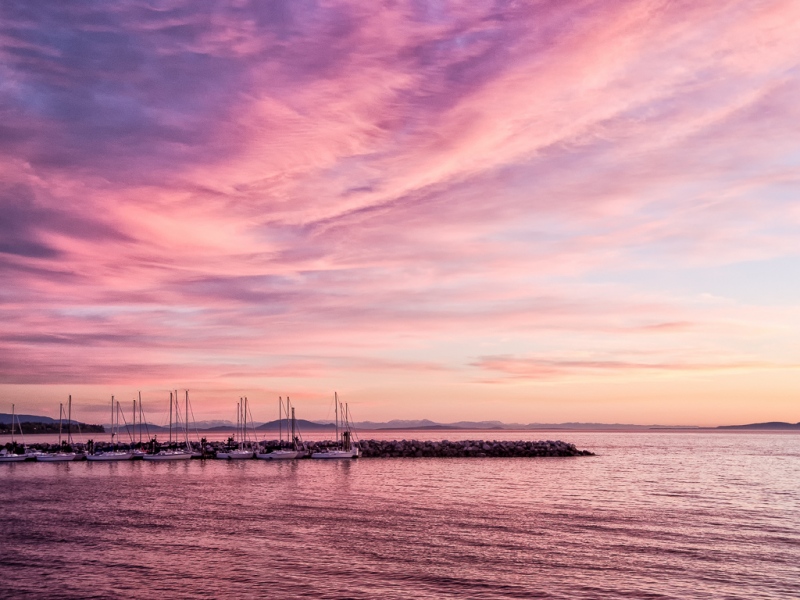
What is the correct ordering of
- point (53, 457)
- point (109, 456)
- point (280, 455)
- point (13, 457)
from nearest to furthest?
point (280, 455)
point (53, 457)
point (109, 456)
point (13, 457)

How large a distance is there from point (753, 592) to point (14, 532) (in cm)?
3820

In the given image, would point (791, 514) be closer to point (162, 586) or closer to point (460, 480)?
point (460, 480)

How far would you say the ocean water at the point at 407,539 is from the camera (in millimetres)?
27359

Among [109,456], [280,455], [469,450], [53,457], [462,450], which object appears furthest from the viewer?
[462,450]

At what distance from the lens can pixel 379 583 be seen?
27688 millimetres

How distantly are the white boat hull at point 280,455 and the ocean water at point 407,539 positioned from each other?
146 feet

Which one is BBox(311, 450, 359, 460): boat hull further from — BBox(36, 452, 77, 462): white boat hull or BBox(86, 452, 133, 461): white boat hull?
BBox(36, 452, 77, 462): white boat hull

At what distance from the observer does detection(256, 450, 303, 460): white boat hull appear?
378 ft

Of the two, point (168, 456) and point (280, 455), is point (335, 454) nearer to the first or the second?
point (280, 455)

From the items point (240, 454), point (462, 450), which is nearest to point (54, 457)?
point (240, 454)

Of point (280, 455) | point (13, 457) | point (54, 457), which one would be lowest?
point (280, 455)

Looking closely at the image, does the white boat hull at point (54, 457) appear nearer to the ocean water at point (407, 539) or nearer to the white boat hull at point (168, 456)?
the white boat hull at point (168, 456)

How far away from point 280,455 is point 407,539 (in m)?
82.4

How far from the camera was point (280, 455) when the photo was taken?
378 ft
